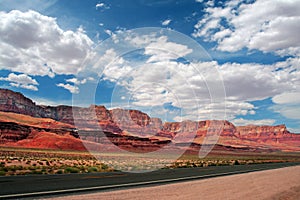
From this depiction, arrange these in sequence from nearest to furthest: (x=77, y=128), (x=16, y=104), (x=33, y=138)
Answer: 1. (x=33, y=138)
2. (x=77, y=128)
3. (x=16, y=104)

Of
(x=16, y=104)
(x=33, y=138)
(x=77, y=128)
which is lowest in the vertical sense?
(x=33, y=138)

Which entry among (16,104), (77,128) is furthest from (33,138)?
(16,104)

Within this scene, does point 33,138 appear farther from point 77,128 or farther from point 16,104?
point 16,104

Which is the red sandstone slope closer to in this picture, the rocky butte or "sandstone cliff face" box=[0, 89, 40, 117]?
the rocky butte

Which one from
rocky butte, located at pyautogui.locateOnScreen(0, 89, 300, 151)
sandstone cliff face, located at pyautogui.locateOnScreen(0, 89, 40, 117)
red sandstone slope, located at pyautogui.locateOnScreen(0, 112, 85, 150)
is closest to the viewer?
rocky butte, located at pyautogui.locateOnScreen(0, 89, 300, 151)

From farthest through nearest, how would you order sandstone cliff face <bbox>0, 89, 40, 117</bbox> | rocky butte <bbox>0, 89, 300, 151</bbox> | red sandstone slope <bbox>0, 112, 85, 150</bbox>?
sandstone cliff face <bbox>0, 89, 40, 117</bbox>, red sandstone slope <bbox>0, 112, 85, 150</bbox>, rocky butte <bbox>0, 89, 300, 151</bbox>

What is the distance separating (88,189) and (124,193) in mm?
1801

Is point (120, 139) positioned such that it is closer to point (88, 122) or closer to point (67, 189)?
point (88, 122)

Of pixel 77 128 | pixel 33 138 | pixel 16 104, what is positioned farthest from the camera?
pixel 16 104

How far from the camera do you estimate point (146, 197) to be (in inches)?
432

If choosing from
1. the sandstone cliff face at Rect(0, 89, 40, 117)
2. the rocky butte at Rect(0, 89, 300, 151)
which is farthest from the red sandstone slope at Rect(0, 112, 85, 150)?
the sandstone cliff face at Rect(0, 89, 40, 117)

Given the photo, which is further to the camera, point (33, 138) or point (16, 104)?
point (16, 104)

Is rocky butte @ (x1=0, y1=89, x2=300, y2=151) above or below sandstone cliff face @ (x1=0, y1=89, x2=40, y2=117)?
below

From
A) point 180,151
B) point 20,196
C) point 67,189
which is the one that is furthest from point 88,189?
point 180,151
